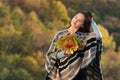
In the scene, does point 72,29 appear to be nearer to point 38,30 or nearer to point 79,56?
point 79,56

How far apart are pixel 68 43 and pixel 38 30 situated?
10480 mm

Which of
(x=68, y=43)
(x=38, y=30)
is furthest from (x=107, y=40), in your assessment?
(x=68, y=43)

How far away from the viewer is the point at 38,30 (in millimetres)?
16375

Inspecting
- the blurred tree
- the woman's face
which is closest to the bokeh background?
the blurred tree

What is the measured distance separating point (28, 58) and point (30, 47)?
0.49 meters

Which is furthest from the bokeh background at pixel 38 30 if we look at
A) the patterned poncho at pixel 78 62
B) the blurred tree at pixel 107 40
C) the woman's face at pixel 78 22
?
the woman's face at pixel 78 22

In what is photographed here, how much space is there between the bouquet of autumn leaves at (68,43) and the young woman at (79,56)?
0.03 m

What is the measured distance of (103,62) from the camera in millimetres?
15852

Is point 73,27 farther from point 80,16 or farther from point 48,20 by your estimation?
point 48,20

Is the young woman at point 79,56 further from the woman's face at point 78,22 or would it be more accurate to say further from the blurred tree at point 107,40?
the blurred tree at point 107,40

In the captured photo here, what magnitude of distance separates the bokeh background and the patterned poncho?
7804 mm

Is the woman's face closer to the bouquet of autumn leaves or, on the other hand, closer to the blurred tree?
the bouquet of autumn leaves

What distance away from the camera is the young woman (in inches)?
229

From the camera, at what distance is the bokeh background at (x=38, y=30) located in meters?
15.0
